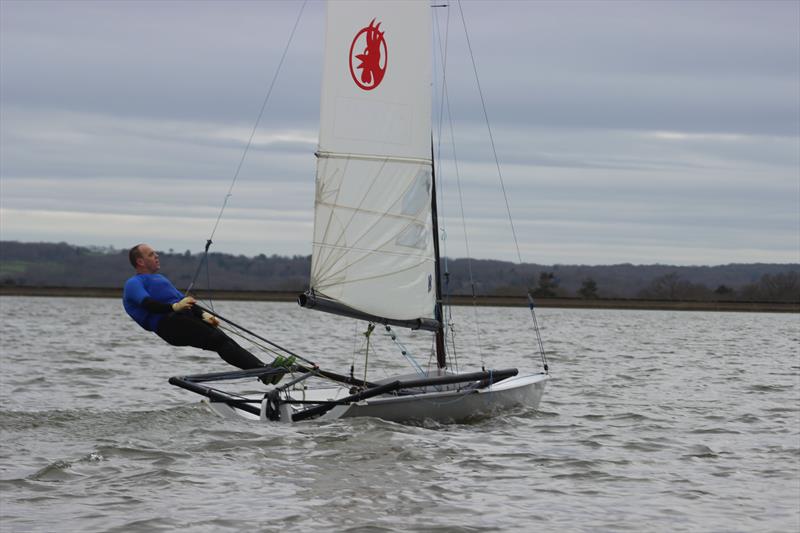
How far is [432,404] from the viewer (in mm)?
13352

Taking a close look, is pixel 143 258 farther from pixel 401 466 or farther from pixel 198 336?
pixel 401 466

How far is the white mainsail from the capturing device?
14688mm

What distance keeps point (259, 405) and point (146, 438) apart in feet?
5.30

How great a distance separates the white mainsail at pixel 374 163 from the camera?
48.2ft

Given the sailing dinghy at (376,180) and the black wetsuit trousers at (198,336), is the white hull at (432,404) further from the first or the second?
the black wetsuit trousers at (198,336)

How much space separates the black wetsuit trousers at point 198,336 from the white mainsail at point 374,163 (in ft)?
6.01

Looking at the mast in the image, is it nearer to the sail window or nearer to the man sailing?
the sail window

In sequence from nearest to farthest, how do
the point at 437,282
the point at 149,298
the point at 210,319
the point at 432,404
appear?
1. the point at 149,298
2. the point at 210,319
3. the point at 432,404
4. the point at 437,282

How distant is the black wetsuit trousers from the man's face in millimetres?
552

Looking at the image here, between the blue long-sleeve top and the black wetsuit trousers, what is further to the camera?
the black wetsuit trousers

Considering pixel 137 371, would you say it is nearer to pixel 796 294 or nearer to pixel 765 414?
pixel 765 414

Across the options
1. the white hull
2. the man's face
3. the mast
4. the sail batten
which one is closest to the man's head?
the man's face

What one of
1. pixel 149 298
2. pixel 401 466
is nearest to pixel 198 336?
pixel 149 298

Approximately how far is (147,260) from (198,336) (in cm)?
101
